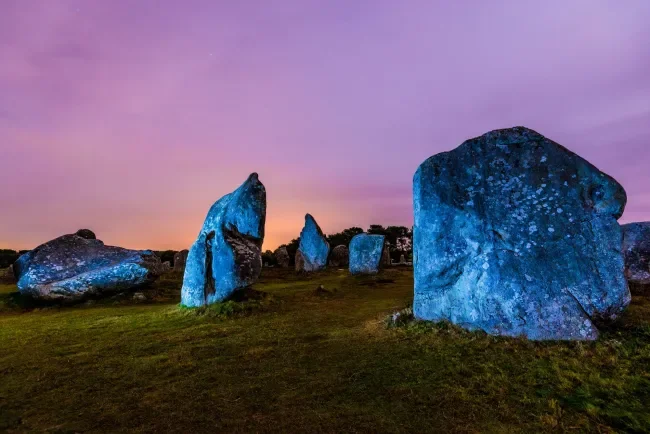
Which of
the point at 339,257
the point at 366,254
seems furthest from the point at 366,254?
the point at 339,257

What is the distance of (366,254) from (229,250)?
39.7 ft

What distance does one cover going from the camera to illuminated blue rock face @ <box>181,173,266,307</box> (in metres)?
9.95

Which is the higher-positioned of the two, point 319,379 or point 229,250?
point 229,250

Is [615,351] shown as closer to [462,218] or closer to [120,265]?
[462,218]

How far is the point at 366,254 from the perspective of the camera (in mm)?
20938

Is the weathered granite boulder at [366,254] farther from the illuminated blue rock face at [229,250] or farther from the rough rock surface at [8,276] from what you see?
the rough rock surface at [8,276]

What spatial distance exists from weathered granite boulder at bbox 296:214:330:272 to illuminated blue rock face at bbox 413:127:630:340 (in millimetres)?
17526

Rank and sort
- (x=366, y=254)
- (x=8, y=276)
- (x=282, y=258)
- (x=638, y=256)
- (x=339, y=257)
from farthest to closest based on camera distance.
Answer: (x=282, y=258)
(x=339, y=257)
(x=366, y=254)
(x=8, y=276)
(x=638, y=256)

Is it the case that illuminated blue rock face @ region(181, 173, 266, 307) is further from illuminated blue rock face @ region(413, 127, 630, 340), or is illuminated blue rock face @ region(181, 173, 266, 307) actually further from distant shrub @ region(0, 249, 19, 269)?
distant shrub @ region(0, 249, 19, 269)

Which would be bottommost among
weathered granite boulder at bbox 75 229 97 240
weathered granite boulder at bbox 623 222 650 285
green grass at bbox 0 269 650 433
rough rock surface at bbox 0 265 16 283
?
green grass at bbox 0 269 650 433

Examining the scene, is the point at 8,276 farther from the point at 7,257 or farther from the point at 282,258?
the point at 282,258

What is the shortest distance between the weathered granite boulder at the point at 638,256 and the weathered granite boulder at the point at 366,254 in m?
11.4

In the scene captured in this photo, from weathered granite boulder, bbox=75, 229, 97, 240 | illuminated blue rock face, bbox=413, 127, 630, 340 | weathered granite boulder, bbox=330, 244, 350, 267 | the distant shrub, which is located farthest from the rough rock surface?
weathered granite boulder, bbox=330, 244, 350, 267

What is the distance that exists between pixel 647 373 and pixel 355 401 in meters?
3.49
